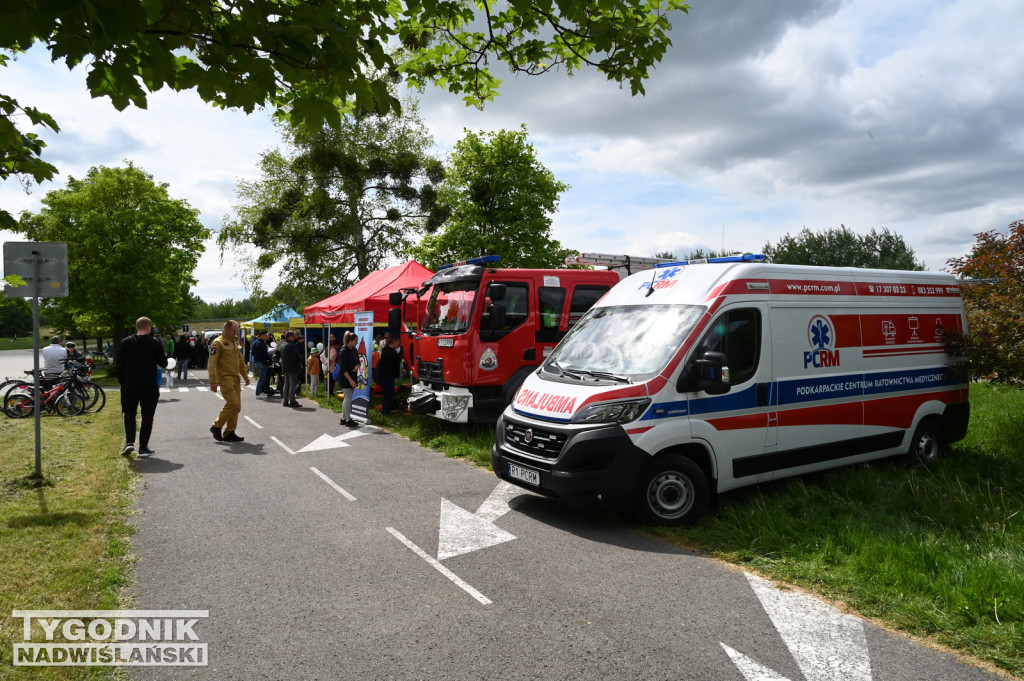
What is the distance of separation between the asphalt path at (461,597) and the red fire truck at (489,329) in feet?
10.2

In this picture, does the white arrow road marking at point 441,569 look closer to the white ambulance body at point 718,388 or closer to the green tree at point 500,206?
the white ambulance body at point 718,388

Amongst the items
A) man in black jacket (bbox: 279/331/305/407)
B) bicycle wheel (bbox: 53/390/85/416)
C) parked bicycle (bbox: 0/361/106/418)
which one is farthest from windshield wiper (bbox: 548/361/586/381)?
parked bicycle (bbox: 0/361/106/418)

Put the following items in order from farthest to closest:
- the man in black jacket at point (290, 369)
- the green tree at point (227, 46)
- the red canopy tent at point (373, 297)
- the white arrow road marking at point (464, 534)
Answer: the man in black jacket at point (290, 369)
the red canopy tent at point (373, 297)
the white arrow road marking at point (464, 534)
the green tree at point (227, 46)

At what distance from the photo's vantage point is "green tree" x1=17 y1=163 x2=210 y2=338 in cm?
3241

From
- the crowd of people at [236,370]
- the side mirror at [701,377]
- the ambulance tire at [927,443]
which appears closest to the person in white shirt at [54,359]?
the crowd of people at [236,370]

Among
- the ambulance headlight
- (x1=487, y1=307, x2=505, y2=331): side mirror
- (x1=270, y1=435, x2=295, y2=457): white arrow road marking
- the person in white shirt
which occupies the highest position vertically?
(x1=487, y1=307, x2=505, y2=331): side mirror

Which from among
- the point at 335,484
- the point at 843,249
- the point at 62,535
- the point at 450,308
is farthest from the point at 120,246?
the point at 843,249

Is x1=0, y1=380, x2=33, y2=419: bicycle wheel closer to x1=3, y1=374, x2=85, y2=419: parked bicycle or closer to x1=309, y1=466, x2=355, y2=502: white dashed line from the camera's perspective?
x1=3, y1=374, x2=85, y2=419: parked bicycle

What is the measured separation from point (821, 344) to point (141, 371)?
880 cm

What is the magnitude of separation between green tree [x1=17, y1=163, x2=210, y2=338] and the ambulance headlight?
32956mm

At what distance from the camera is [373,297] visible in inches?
627

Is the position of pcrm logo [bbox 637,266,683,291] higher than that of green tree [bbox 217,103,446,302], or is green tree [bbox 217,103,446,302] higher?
green tree [bbox 217,103,446,302]

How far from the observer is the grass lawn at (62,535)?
425cm

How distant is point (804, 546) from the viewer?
17.3 feet
